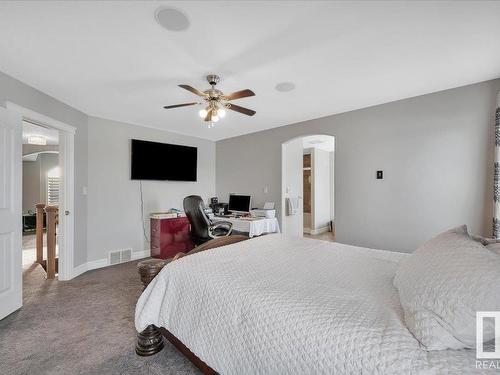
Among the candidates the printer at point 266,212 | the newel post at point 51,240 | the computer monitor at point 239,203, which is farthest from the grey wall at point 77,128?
the printer at point 266,212

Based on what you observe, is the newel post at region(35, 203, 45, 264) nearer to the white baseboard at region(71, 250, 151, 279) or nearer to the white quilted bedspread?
the white baseboard at region(71, 250, 151, 279)

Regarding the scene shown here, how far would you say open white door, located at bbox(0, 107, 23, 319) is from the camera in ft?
7.40

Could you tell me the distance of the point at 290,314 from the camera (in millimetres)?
1008

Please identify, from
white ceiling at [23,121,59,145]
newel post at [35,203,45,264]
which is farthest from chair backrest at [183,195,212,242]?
white ceiling at [23,121,59,145]

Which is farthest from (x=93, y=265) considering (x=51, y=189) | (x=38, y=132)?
(x=51, y=189)

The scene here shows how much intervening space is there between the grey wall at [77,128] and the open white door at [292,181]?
3.25 meters

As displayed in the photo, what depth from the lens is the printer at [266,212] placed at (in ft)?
13.5

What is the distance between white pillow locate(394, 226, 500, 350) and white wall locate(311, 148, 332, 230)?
17.4ft

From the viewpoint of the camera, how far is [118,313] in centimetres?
232

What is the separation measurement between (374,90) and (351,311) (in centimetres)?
263

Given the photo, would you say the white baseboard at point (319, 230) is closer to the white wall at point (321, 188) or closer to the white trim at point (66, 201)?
the white wall at point (321, 188)

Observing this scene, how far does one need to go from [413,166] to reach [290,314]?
9.33 ft

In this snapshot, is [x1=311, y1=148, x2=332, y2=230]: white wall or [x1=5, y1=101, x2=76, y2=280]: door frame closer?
[x1=5, y1=101, x2=76, y2=280]: door frame

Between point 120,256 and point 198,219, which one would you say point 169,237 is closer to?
point 120,256
